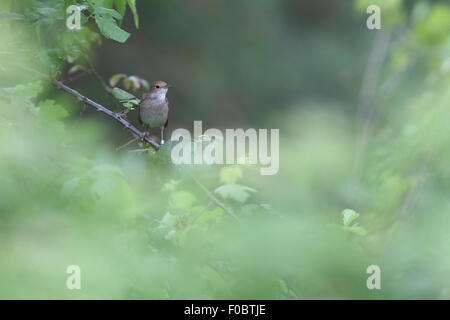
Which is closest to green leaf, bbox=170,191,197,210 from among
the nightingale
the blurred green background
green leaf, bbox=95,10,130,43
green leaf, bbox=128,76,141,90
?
the blurred green background

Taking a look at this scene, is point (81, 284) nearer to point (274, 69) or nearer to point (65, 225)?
point (65, 225)

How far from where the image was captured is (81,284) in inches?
44.2

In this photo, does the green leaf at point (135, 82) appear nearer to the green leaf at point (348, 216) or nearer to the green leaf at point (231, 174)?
the green leaf at point (231, 174)

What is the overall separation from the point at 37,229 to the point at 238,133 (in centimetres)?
146

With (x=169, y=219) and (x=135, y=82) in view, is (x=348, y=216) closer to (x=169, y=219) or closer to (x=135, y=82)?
(x=169, y=219)

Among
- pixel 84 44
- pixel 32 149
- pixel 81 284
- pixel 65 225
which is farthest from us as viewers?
pixel 84 44

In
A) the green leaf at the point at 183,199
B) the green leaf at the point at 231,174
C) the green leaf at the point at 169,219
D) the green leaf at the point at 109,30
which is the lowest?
the green leaf at the point at 169,219

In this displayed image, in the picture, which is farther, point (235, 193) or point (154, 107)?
point (154, 107)

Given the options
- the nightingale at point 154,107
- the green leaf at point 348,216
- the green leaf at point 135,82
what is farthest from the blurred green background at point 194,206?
the nightingale at point 154,107

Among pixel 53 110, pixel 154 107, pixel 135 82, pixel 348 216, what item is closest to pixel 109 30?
pixel 53 110

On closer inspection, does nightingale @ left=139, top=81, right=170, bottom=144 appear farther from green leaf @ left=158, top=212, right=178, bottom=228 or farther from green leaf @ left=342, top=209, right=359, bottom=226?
green leaf @ left=342, top=209, right=359, bottom=226
